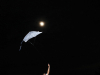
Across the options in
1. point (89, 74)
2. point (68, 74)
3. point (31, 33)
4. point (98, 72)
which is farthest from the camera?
point (68, 74)

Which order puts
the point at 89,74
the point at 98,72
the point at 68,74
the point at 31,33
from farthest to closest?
the point at 68,74 → the point at 89,74 → the point at 98,72 → the point at 31,33

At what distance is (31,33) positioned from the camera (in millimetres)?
5859

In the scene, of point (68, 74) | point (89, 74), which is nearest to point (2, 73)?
point (68, 74)

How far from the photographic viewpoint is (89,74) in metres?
23.9

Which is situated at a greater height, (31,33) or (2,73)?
(31,33)

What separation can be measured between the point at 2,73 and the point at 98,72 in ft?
81.4

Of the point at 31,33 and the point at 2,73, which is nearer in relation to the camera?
the point at 31,33

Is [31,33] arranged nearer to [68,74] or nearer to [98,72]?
[98,72]

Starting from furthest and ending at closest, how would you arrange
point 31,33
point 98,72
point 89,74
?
1. point 89,74
2. point 98,72
3. point 31,33

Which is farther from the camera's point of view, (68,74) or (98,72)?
(68,74)

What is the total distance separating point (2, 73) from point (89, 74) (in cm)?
2402

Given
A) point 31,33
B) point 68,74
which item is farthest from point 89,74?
point 31,33

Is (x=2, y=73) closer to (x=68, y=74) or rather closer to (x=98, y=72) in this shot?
(x=68, y=74)

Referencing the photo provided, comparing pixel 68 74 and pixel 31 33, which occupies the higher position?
pixel 31 33
